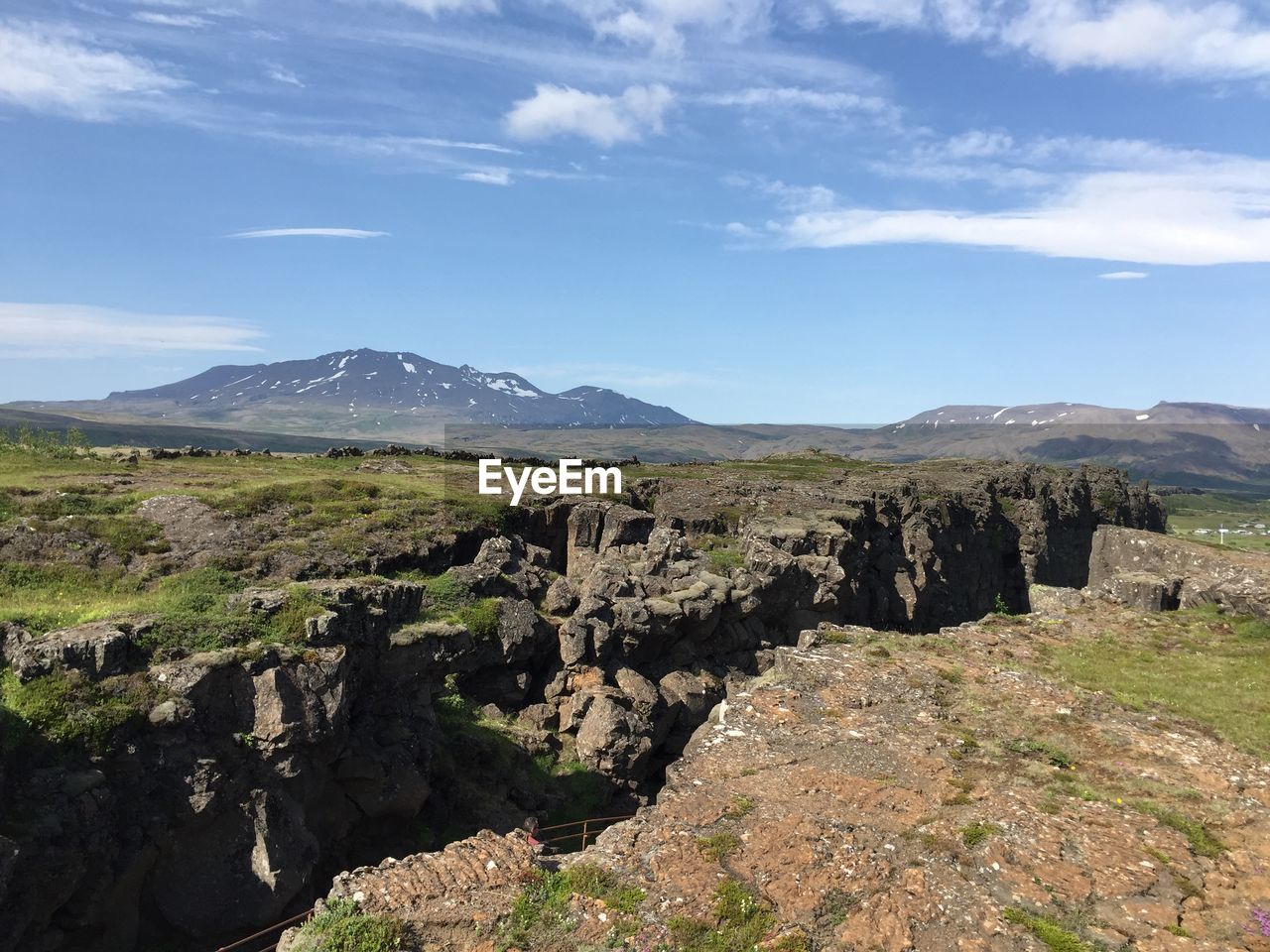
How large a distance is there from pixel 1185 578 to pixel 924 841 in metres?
27.7

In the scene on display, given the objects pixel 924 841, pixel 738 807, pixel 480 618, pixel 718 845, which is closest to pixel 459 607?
pixel 480 618

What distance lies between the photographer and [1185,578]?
35.2 m

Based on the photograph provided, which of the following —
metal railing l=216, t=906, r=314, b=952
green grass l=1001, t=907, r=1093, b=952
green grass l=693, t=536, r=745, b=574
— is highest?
green grass l=693, t=536, r=745, b=574

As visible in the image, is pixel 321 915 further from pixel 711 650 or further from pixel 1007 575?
pixel 1007 575

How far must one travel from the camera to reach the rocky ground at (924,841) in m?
13.5

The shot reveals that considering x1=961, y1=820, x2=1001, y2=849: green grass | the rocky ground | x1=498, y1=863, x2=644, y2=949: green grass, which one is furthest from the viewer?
x1=961, y1=820, x2=1001, y2=849: green grass

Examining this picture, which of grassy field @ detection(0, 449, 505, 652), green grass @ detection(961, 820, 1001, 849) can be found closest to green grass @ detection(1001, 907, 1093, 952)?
green grass @ detection(961, 820, 1001, 849)

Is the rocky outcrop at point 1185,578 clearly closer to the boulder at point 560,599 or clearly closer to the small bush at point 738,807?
→ the boulder at point 560,599

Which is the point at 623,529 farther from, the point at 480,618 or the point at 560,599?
the point at 480,618

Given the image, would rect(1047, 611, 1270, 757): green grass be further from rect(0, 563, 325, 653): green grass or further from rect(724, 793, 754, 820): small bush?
rect(0, 563, 325, 653): green grass

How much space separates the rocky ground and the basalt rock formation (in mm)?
8118

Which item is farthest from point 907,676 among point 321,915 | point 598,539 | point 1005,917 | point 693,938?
point 598,539
